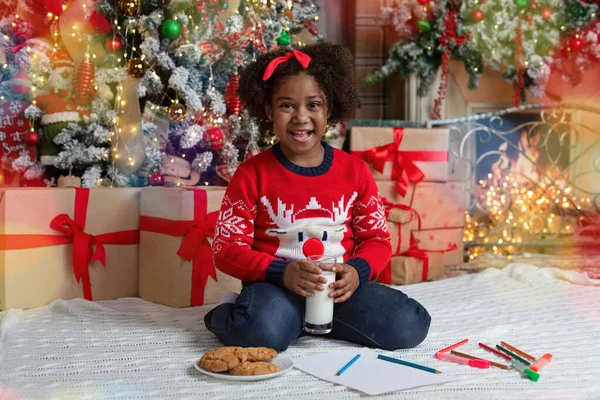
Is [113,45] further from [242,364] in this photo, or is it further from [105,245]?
[242,364]

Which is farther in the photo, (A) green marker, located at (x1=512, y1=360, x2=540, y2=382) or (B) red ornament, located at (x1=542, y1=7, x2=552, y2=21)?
(B) red ornament, located at (x1=542, y1=7, x2=552, y2=21)

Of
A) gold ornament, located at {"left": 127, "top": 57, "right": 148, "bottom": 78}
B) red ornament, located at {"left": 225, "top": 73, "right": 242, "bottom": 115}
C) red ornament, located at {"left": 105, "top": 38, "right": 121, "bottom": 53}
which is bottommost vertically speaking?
red ornament, located at {"left": 225, "top": 73, "right": 242, "bottom": 115}

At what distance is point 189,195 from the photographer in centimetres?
201

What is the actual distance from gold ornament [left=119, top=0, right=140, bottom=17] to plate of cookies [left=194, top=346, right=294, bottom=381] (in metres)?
1.65

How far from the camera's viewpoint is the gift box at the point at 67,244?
1944 millimetres

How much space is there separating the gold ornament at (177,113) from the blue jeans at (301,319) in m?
1.11

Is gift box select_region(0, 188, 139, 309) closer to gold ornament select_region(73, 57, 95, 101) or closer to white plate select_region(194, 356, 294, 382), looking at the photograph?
gold ornament select_region(73, 57, 95, 101)

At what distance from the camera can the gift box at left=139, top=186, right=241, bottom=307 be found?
6.58ft

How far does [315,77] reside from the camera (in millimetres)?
1615

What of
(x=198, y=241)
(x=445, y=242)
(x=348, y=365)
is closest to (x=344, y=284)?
(x=348, y=365)

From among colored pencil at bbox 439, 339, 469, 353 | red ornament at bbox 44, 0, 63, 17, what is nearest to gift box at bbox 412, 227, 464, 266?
colored pencil at bbox 439, 339, 469, 353

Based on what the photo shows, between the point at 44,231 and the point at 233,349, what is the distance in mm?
921

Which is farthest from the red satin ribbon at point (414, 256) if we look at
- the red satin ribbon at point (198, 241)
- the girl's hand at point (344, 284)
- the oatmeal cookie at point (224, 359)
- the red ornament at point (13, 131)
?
the red ornament at point (13, 131)

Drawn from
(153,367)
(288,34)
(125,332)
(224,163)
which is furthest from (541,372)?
(288,34)
